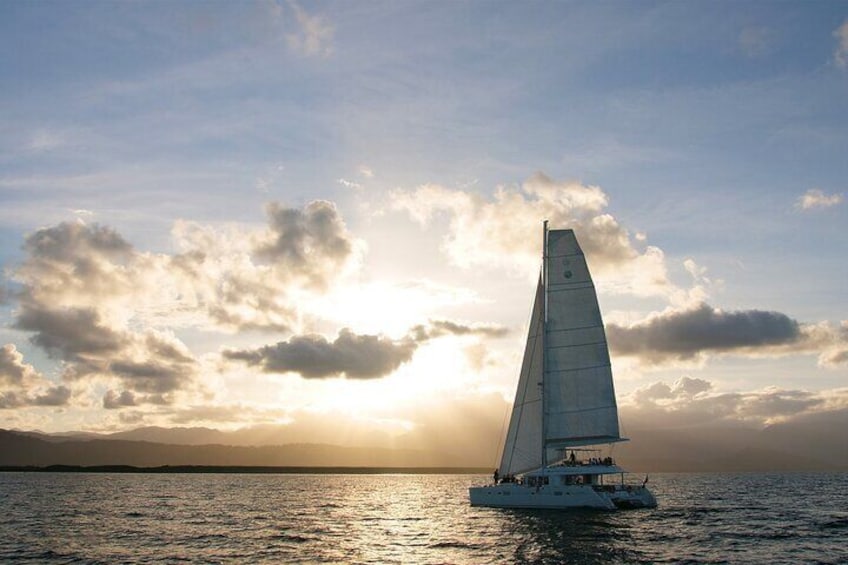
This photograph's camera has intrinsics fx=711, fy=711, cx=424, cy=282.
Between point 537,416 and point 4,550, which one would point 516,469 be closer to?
point 537,416

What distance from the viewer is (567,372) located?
71.4 m

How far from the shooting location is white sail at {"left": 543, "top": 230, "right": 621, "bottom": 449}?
232ft

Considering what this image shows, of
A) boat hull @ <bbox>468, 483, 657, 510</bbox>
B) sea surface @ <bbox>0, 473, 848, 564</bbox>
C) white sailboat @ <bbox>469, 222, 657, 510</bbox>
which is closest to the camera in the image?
sea surface @ <bbox>0, 473, 848, 564</bbox>

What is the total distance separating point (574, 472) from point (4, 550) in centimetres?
4727

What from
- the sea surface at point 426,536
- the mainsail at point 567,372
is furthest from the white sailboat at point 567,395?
the sea surface at point 426,536

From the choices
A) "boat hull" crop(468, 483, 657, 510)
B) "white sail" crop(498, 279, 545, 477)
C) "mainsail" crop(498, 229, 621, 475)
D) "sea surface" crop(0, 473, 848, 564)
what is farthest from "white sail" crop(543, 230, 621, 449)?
"sea surface" crop(0, 473, 848, 564)

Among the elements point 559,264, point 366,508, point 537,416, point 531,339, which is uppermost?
point 559,264

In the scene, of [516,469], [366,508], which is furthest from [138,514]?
[516,469]

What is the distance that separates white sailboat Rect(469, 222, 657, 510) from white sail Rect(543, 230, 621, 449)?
0.10 m

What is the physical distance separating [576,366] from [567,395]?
10.1 ft

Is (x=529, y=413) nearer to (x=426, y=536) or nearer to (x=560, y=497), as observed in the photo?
(x=560, y=497)

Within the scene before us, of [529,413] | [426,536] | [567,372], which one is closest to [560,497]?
[529,413]

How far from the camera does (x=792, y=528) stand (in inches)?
2491

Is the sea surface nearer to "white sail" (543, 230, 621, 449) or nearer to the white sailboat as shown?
the white sailboat
